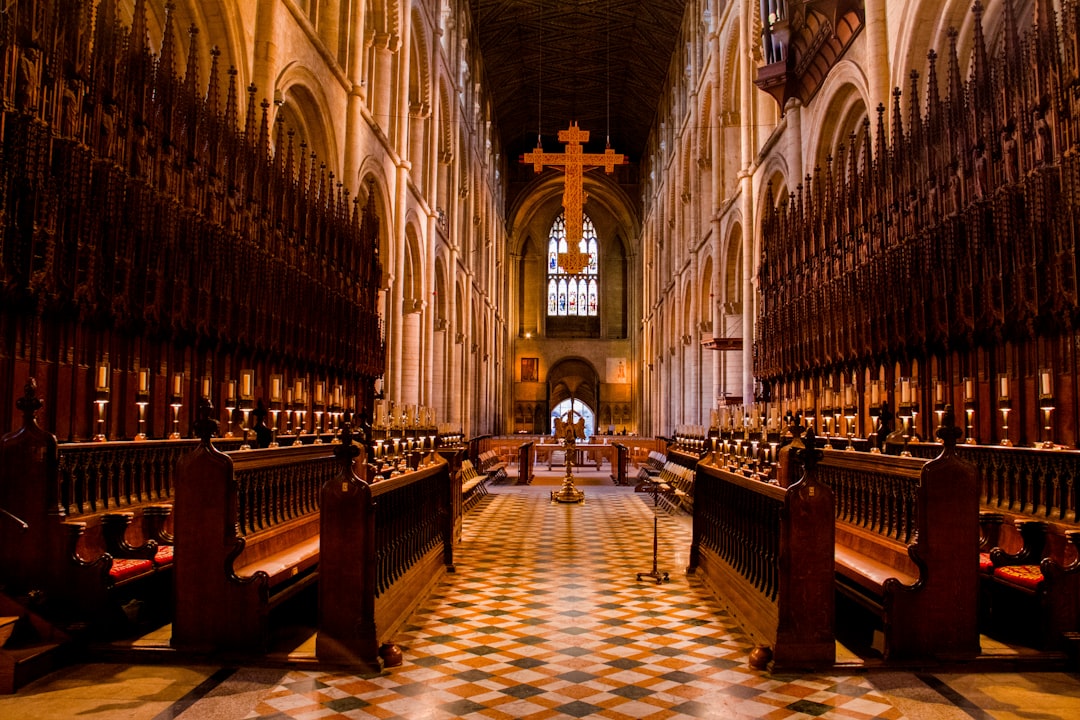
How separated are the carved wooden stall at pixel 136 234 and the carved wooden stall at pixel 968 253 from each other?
24.1ft

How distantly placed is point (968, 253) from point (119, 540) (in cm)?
767

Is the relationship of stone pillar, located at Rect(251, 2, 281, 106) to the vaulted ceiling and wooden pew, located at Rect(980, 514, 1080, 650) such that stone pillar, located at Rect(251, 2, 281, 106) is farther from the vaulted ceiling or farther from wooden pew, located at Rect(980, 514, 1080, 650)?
the vaulted ceiling

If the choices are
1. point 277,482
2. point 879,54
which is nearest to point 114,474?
point 277,482

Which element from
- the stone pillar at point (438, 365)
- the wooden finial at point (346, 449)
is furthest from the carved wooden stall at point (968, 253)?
the stone pillar at point (438, 365)

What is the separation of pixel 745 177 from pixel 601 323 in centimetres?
2702

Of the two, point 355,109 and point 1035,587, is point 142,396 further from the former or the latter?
point 355,109

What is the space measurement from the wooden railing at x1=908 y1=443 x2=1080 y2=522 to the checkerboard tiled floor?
1.83 metres

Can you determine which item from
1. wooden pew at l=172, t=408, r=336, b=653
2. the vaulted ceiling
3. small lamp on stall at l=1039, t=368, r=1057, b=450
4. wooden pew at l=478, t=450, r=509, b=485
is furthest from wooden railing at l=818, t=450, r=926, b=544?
the vaulted ceiling

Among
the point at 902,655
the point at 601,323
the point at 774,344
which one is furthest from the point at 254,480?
the point at 601,323

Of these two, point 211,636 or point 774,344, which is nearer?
point 211,636

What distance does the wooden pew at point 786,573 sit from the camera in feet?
14.4

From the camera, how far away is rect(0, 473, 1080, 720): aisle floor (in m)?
3.68

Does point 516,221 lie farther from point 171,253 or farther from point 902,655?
point 902,655

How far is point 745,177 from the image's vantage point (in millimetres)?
18594
